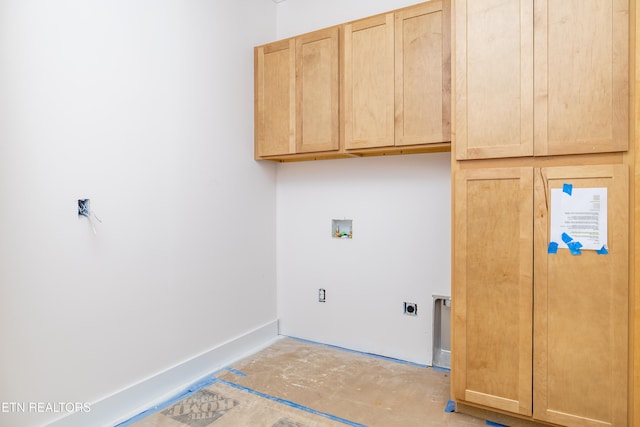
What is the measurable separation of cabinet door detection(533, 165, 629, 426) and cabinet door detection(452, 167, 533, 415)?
58mm

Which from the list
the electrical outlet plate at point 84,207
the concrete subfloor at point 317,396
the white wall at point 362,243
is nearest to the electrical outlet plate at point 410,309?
the white wall at point 362,243

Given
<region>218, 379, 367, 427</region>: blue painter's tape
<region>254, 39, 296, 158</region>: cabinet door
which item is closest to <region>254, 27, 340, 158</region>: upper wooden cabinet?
<region>254, 39, 296, 158</region>: cabinet door

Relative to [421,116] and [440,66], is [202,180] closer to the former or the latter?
[421,116]

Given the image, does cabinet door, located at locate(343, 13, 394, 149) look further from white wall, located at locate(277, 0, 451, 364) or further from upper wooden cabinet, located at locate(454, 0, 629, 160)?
upper wooden cabinet, located at locate(454, 0, 629, 160)

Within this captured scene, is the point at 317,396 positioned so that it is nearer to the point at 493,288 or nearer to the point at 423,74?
the point at 493,288

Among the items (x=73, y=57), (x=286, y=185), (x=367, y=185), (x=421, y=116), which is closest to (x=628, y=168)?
(x=421, y=116)

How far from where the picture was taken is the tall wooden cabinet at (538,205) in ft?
5.52

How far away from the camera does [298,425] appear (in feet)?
6.48

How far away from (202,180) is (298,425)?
1629mm

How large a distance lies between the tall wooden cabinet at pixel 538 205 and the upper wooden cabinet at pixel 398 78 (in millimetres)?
341

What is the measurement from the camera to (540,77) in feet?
5.87

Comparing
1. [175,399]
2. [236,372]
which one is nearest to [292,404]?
[236,372]

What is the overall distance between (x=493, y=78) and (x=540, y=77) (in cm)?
21

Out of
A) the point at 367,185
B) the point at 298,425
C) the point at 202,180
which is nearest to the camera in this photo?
the point at 298,425
